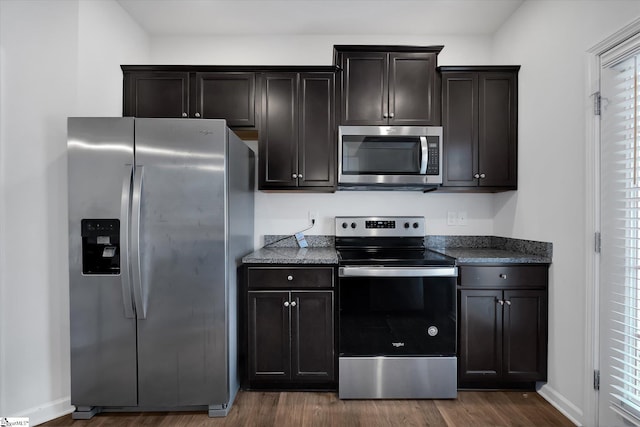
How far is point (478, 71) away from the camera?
247 centimetres

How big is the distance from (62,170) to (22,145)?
0.25 meters

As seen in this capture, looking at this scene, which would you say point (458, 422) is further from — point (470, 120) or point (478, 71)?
point (478, 71)

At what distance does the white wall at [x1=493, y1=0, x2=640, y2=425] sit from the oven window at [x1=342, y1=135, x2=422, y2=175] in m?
0.90

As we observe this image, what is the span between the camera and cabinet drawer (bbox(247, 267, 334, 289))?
7.07 feet

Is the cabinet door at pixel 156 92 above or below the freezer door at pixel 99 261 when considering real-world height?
above

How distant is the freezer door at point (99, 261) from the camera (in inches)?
72.4

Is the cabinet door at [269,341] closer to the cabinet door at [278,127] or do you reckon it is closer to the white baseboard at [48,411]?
the cabinet door at [278,127]

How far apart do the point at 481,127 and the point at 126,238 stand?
2.76m

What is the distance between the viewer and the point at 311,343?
7.04 ft

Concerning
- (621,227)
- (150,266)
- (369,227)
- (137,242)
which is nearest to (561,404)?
(621,227)

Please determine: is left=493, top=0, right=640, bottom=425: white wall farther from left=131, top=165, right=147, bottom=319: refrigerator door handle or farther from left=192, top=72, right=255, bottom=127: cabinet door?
left=131, top=165, right=147, bottom=319: refrigerator door handle

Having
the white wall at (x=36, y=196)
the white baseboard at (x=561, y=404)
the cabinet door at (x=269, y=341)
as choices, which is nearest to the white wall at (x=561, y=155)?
the white baseboard at (x=561, y=404)

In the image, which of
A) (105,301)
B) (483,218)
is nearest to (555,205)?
(483,218)

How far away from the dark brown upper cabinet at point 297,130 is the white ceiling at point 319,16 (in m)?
0.54
